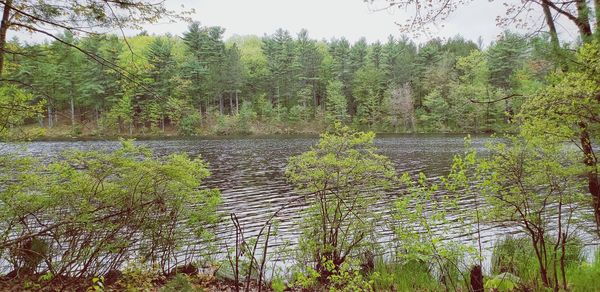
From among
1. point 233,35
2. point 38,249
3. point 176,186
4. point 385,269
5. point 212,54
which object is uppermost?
point 233,35

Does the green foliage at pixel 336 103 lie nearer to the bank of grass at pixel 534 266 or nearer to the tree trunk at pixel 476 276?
the bank of grass at pixel 534 266

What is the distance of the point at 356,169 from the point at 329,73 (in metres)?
64.6

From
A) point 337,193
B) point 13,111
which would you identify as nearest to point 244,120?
point 337,193

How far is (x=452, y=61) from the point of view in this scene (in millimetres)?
64625

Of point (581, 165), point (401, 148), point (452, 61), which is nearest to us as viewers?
point (581, 165)

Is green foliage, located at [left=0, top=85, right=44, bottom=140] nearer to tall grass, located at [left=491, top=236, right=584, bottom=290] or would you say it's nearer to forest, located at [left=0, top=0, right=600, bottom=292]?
A: forest, located at [left=0, top=0, right=600, bottom=292]

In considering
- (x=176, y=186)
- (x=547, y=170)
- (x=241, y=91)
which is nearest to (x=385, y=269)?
(x=547, y=170)

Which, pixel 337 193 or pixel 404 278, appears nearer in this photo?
pixel 404 278

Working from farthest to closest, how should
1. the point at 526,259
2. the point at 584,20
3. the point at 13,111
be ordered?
the point at 526,259, the point at 13,111, the point at 584,20

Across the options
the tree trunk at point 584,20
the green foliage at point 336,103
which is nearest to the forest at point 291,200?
the tree trunk at point 584,20

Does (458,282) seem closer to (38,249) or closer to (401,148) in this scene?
(38,249)

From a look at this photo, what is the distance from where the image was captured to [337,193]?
A: 27.5 feet

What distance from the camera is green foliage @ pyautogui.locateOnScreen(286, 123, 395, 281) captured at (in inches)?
326

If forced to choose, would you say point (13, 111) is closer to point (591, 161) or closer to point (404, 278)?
point (404, 278)
